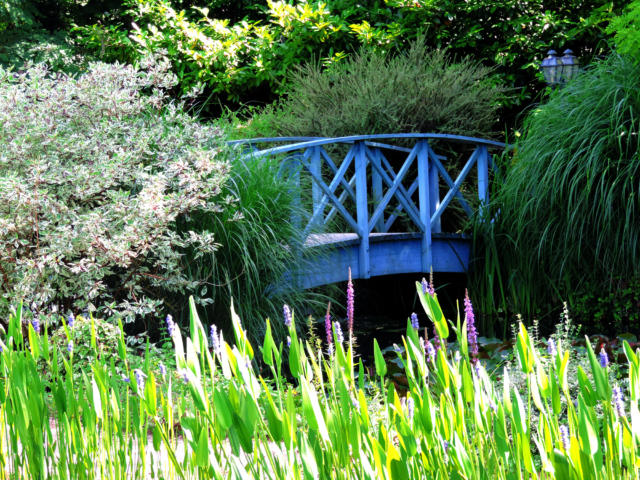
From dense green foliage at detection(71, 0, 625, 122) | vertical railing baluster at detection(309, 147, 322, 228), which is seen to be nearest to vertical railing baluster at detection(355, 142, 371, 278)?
vertical railing baluster at detection(309, 147, 322, 228)

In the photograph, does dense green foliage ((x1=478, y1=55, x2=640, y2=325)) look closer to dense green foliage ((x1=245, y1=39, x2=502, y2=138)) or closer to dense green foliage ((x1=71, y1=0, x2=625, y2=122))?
dense green foliage ((x1=245, y1=39, x2=502, y2=138))

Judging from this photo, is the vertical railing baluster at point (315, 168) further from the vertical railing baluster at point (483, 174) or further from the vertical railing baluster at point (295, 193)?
the vertical railing baluster at point (483, 174)

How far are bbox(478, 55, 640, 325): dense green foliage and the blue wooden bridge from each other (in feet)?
1.84

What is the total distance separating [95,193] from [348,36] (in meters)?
7.46

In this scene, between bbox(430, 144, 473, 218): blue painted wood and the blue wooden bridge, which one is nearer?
the blue wooden bridge

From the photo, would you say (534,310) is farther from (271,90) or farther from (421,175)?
(271,90)

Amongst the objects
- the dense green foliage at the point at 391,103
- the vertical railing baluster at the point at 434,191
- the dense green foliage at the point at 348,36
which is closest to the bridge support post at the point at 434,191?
the vertical railing baluster at the point at 434,191

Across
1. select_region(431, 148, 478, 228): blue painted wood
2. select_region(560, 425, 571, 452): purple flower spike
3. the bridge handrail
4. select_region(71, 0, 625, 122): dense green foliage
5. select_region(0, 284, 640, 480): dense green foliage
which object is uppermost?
select_region(71, 0, 625, 122): dense green foliage

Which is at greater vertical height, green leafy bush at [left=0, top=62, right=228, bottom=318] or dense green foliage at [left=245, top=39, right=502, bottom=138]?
dense green foliage at [left=245, top=39, right=502, bottom=138]

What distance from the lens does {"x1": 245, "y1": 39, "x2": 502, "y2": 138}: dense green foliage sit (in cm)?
841

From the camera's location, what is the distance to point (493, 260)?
22.2ft

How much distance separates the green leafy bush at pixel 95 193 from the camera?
4219mm

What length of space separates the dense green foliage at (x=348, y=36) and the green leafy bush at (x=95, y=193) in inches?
217

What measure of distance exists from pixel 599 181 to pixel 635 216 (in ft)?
1.17
